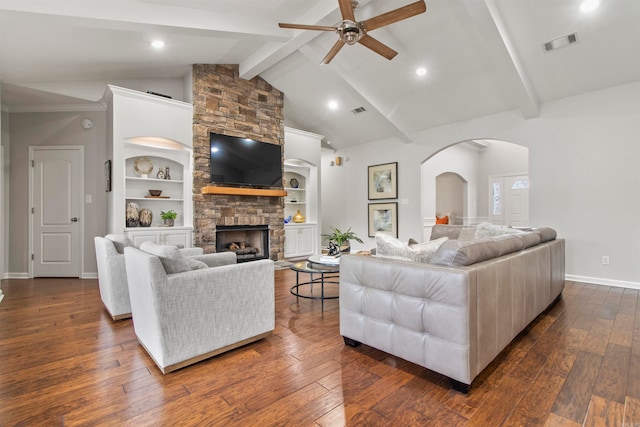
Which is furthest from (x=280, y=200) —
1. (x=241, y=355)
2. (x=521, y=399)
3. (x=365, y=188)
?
(x=521, y=399)

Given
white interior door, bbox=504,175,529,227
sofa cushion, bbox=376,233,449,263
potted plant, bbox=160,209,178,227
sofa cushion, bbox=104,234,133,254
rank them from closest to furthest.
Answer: sofa cushion, bbox=376,233,449,263
sofa cushion, bbox=104,234,133,254
potted plant, bbox=160,209,178,227
white interior door, bbox=504,175,529,227

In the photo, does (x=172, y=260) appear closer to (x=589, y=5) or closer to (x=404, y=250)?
(x=404, y=250)

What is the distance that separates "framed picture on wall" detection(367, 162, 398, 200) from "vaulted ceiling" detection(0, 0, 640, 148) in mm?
1447

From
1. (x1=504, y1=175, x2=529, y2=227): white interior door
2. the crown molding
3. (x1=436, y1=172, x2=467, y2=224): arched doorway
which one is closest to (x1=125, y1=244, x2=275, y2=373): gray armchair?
the crown molding

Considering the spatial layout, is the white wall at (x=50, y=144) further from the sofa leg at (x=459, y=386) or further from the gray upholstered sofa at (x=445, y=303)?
the sofa leg at (x=459, y=386)

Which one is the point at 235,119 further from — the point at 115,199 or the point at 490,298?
the point at 490,298

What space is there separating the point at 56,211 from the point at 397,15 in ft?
18.4

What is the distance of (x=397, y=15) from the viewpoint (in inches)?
107

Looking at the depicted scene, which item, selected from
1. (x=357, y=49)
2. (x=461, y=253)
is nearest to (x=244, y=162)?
(x=357, y=49)

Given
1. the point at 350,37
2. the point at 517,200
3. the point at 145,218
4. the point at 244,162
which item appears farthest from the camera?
the point at 517,200

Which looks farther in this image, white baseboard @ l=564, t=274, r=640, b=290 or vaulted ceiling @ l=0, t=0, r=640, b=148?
white baseboard @ l=564, t=274, r=640, b=290

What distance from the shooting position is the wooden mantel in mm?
4864

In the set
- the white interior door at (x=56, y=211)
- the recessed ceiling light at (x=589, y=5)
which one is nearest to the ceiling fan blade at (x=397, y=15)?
the recessed ceiling light at (x=589, y=5)

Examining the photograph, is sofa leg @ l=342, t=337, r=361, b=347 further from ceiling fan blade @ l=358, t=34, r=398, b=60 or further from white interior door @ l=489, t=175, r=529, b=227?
white interior door @ l=489, t=175, r=529, b=227
